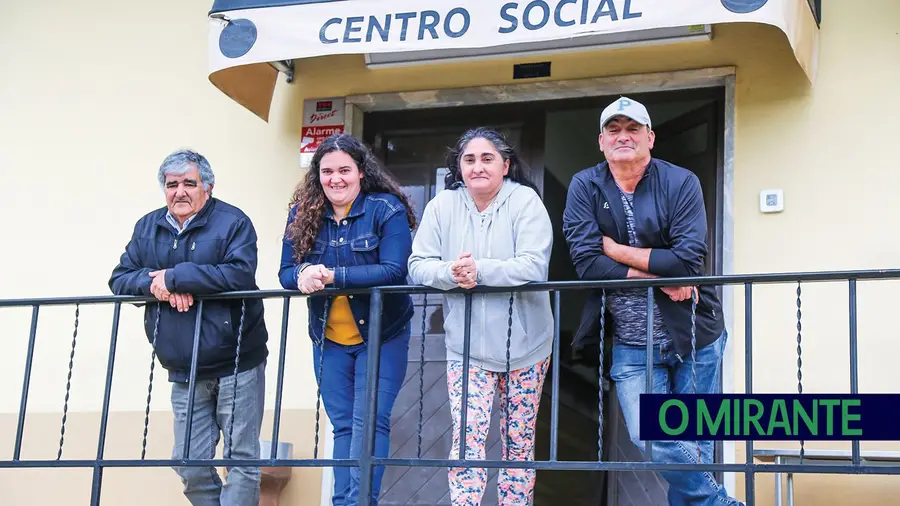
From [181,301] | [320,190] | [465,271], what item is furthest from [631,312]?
[181,301]

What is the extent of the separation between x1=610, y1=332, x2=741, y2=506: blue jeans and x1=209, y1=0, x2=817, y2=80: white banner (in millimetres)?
1642

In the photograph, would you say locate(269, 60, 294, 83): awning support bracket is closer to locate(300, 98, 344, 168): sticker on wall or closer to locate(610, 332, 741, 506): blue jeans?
locate(300, 98, 344, 168): sticker on wall

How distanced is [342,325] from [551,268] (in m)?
2.71

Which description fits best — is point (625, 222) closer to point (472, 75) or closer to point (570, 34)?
point (570, 34)

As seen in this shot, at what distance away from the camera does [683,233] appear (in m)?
4.71

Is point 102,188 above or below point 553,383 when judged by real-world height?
above

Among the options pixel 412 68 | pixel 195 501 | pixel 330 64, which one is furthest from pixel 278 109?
→ pixel 195 501

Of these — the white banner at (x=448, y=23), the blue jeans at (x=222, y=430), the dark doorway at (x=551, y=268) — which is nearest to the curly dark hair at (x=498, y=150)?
the white banner at (x=448, y=23)

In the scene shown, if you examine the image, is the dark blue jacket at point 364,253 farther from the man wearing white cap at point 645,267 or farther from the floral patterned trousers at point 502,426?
the man wearing white cap at point 645,267

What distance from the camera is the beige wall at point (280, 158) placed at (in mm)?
5840

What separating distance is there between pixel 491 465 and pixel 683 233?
4.02ft

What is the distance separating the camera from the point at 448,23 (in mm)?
5812

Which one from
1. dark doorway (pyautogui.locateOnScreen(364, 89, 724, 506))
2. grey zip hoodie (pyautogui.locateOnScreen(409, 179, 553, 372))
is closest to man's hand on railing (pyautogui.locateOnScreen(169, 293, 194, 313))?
grey zip hoodie (pyautogui.locateOnScreen(409, 179, 553, 372))

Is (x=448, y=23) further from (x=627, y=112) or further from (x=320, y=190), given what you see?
(x=627, y=112)
